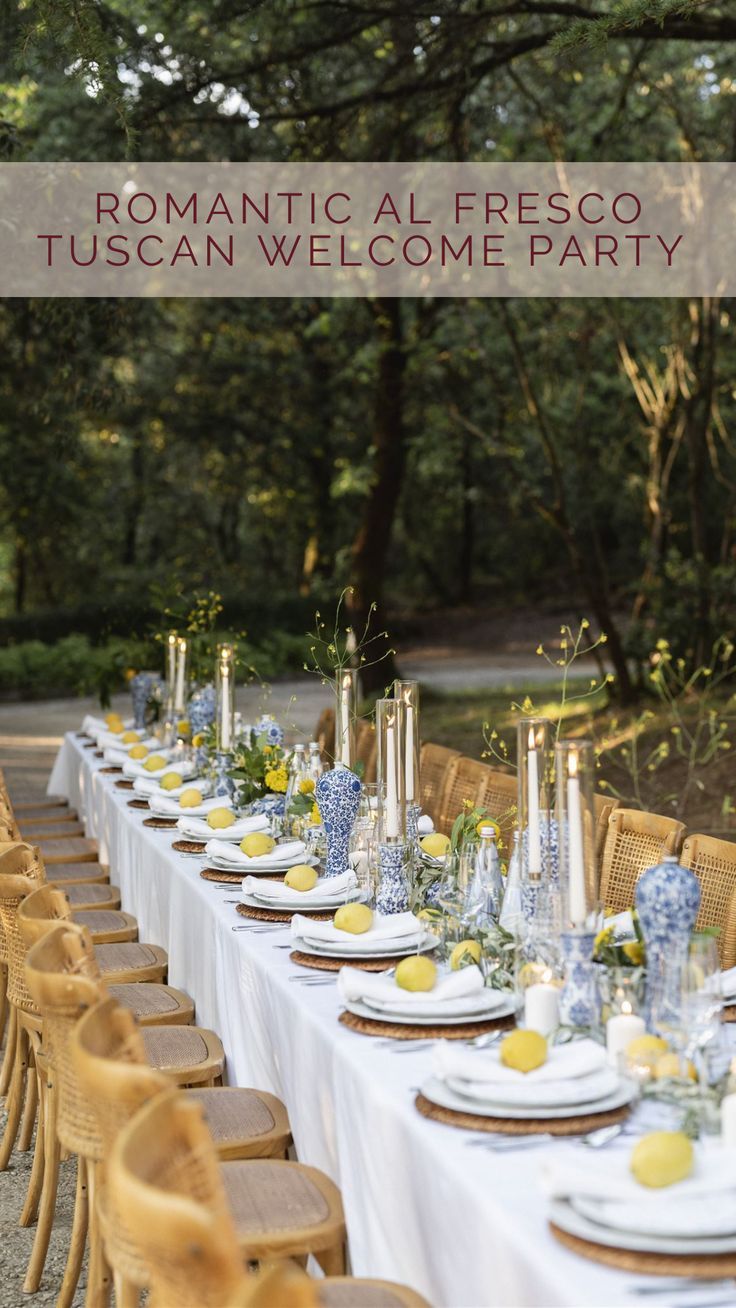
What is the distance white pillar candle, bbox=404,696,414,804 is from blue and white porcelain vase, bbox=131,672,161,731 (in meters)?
3.64

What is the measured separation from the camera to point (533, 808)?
252cm

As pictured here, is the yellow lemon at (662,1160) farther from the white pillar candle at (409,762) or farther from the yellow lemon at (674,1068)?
the white pillar candle at (409,762)

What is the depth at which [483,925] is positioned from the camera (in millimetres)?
2611

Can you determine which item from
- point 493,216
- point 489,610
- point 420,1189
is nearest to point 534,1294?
point 420,1189

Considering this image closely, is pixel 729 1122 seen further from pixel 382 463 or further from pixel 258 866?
pixel 382 463

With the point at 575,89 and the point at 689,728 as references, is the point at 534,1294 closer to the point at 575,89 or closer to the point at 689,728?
the point at 689,728

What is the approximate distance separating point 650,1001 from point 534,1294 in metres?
0.63

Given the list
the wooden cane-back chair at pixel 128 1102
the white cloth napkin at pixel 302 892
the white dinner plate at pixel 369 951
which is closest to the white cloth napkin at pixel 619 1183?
the wooden cane-back chair at pixel 128 1102

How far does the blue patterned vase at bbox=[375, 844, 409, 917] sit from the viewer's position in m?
2.97

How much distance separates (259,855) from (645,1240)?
219 centimetres

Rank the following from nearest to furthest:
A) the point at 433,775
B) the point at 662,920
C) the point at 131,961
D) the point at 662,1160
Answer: the point at 662,1160 → the point at 662,920 → the point at 131,961 → the point at 433,775

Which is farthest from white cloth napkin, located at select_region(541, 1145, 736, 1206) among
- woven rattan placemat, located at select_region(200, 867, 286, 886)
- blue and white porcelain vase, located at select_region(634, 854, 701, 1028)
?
woven rattan placemat, located at select_region(200, 867, 286, 886)

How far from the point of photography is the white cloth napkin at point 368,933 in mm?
2752

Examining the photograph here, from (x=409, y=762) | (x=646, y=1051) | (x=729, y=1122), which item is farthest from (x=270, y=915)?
(x=729, y=1122)
